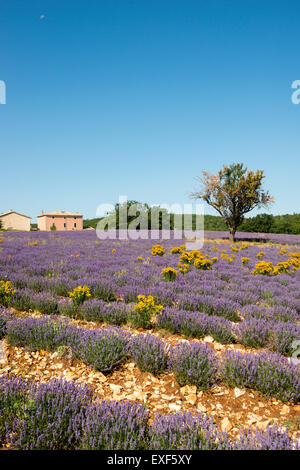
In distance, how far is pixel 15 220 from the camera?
208 feet

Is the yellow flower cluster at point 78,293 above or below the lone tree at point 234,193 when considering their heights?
below

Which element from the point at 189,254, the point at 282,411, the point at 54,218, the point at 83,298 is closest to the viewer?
the point at 282,411

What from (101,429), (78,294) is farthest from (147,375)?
(78,294)

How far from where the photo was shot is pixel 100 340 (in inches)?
127

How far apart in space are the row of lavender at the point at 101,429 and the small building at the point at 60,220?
210 ft

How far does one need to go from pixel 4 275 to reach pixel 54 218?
6261 centimetres

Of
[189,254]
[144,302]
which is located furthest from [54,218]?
[144,302]

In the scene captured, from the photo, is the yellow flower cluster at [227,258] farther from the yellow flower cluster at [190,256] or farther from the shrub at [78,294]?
the shrub at [78,294]

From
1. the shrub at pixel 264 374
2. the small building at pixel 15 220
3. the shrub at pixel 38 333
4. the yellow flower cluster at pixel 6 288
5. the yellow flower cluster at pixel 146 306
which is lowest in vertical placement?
the shrub at pixel 264 374

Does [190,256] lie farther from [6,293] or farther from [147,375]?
[147,375]

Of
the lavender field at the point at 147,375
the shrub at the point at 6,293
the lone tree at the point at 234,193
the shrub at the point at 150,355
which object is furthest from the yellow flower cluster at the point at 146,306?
the lone tree at the point at 234,193

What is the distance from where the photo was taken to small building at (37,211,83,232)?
64.2m

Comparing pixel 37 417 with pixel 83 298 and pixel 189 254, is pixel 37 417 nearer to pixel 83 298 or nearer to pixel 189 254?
pixel 83 298

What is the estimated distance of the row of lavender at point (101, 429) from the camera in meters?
1.86
